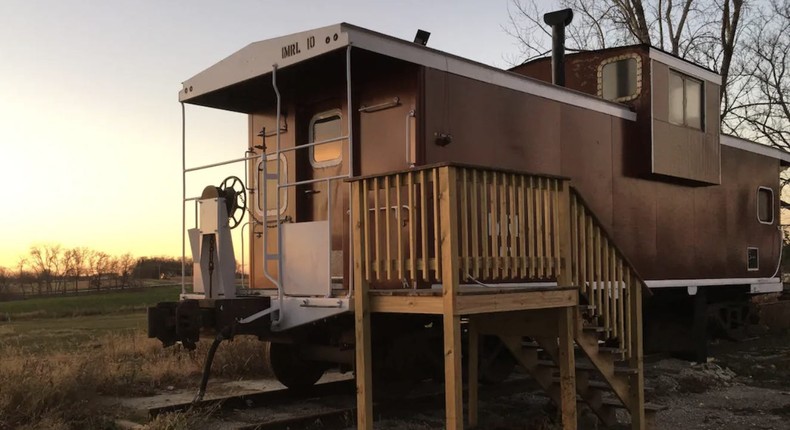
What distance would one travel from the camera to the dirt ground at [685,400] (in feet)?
24.2

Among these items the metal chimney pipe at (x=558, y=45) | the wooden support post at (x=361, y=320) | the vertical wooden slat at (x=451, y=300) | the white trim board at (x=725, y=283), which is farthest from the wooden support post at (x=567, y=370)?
the metal chimney pipe at (x=558, y=45)

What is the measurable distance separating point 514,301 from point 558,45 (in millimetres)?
5823

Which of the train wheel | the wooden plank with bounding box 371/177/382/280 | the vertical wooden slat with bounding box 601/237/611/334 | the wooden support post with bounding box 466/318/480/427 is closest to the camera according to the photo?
the wooden plank with bounding box 371/177/382/280

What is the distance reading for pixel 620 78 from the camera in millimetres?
9898

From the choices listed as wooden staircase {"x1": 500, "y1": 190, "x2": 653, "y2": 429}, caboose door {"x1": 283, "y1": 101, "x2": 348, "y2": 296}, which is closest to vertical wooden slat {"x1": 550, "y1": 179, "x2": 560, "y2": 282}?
wooden staircase {"x1": 500, "y1": 190, "x2": 653, "y2": 429}

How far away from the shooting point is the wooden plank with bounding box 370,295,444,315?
17.5 ft

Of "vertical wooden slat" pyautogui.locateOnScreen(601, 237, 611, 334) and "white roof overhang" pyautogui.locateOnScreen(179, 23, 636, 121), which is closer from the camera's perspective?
"white roof overhang" pyautogui.locateOnScreen(179, 23, 636, 121)

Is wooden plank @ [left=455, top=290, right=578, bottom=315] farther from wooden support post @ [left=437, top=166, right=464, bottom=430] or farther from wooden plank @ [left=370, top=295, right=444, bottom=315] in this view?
wooden plank @ [left=370, top=295, right=444, bottom=315]

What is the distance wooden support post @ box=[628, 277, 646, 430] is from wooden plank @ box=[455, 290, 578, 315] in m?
1.13

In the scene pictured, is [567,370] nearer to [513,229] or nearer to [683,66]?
[513,229]

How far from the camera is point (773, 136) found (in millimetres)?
25812

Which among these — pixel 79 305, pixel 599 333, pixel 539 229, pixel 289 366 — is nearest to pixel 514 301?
pixel 539 229

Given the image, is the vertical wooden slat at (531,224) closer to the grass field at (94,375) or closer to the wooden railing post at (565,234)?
the wooden railing post at (565,234)

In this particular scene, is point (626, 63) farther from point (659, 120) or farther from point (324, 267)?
point (324, 267)
